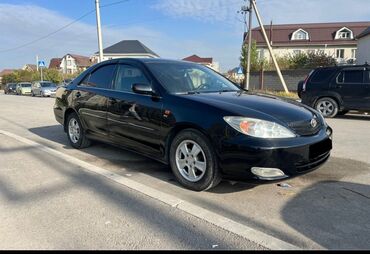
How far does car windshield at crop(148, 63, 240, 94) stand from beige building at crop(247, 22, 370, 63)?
5022 cm

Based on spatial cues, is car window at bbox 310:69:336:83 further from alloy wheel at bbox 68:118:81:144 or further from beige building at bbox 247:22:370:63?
beige building at bbox 247:22:370:63

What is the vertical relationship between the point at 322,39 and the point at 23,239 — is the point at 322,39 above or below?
above

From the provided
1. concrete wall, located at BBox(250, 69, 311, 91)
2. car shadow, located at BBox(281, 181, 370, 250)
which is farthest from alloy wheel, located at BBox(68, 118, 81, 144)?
concrete wall, located at BBox(250, 69, 311, 91)

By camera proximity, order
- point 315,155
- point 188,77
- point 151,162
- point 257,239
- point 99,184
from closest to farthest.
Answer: point 257,239 → point 315,155 → point 99,184 → point 188,77 → point 151,162

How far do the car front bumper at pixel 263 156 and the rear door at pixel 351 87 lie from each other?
26.0ft

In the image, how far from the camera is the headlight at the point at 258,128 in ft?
12.6

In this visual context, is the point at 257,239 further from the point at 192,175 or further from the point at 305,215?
the point at 192,175

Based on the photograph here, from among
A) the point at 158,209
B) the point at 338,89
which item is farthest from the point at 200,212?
the point at 338,89

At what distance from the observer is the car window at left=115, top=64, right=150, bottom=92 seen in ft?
16.9

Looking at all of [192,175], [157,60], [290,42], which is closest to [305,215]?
[192,175]

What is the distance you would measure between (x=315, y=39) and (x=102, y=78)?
57057 millimetres

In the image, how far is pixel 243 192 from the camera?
4301 mm

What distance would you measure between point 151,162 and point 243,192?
182 centimetres

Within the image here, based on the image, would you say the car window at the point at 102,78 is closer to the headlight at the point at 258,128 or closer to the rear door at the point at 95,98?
the rear door at the point at 95,98
